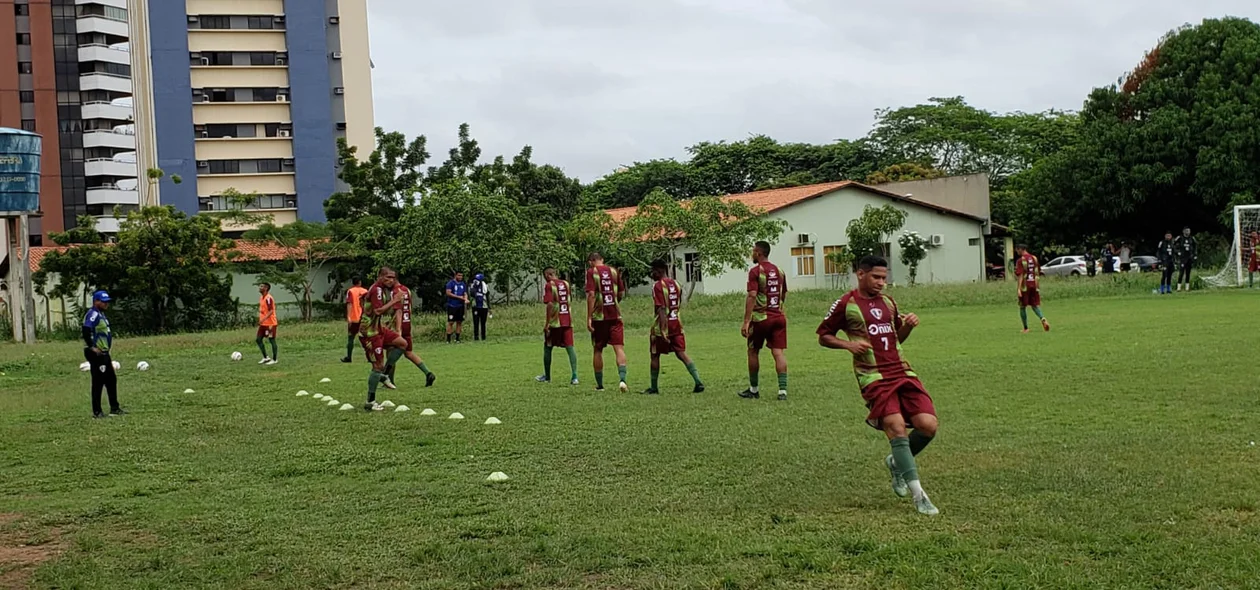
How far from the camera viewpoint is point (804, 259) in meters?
47.8

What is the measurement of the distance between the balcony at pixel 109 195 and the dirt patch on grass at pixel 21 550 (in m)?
60.8

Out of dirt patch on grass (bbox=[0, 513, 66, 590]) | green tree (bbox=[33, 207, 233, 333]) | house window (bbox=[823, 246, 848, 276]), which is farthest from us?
house window (bbox=[823, 246, 848, 276])

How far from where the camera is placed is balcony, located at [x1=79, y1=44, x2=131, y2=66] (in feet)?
202

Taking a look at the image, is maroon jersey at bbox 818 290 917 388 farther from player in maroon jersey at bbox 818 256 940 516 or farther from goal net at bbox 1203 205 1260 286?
goal net at bbox 1203 205 1260 286

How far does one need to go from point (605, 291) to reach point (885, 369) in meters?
7.15

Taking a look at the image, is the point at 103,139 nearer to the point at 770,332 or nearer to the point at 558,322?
the point at 558,322

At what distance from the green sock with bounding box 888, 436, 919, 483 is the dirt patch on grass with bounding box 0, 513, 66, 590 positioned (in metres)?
4.89

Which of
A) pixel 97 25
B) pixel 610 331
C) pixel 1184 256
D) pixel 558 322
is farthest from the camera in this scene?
pixel 97 25

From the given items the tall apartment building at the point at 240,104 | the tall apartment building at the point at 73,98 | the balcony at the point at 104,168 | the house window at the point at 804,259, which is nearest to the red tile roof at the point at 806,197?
the house window at the point at 804,259

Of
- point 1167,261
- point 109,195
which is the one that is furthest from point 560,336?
point 109,195

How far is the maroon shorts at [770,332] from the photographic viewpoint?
39.9 feet

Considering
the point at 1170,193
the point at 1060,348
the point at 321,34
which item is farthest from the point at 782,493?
the point at 321,34

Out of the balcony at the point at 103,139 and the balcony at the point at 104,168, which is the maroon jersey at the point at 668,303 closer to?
the balcony at the point at 104,168

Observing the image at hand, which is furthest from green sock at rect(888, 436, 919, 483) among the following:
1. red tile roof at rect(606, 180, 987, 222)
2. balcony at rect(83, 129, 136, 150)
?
balcony at rect(83, 129, 136, 150)
